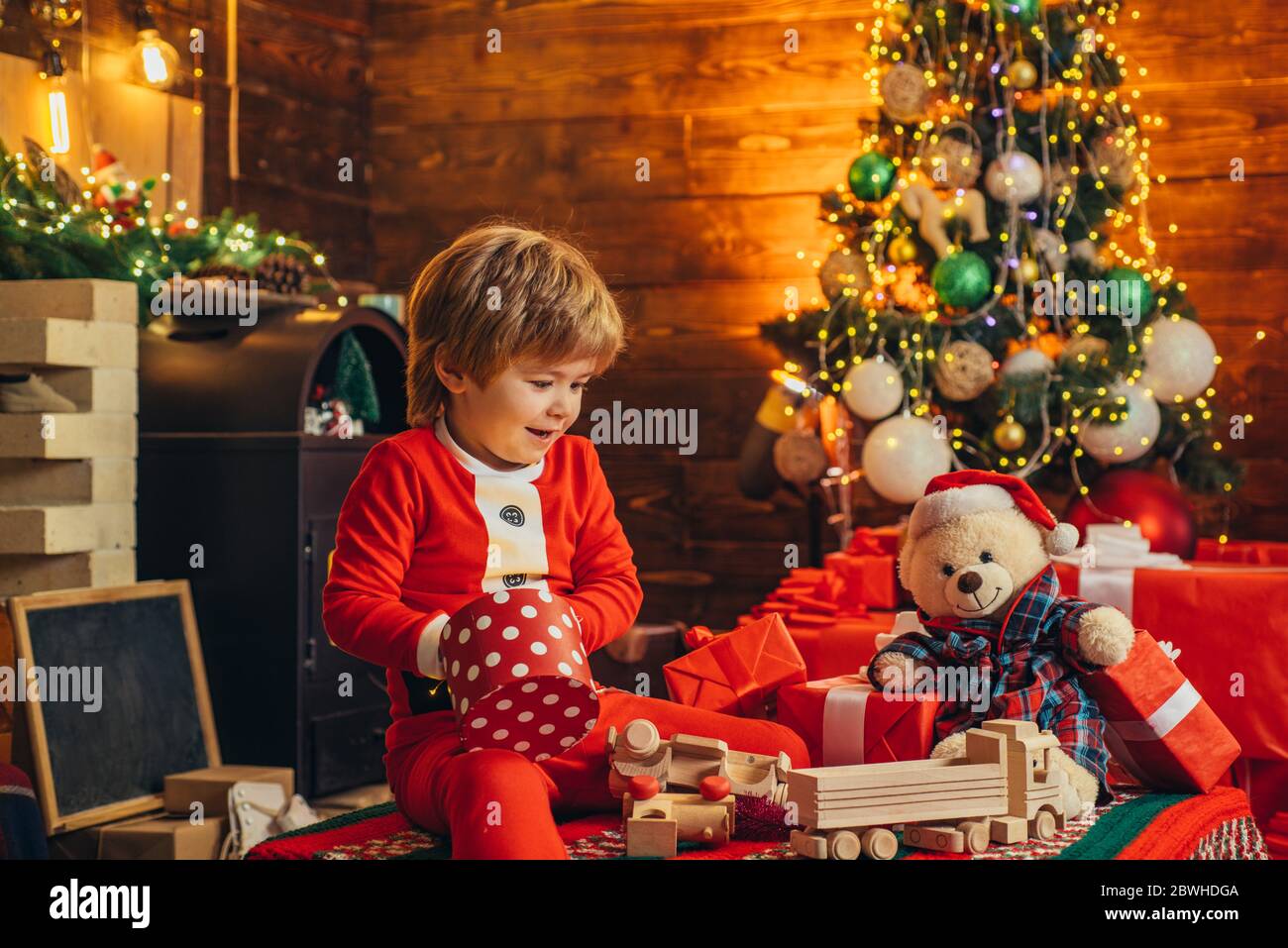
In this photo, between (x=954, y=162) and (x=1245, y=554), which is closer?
(x=1245, y=554)

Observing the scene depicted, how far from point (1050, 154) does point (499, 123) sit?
1.79 metres

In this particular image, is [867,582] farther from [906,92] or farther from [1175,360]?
[906,92]

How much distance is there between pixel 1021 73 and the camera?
10.3 feet

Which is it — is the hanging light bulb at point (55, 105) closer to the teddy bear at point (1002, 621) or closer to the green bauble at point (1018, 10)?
the green bauble at point (1018, 10)

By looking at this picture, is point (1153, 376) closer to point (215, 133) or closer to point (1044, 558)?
point (1044, 558)

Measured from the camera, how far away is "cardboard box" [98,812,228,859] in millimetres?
2627

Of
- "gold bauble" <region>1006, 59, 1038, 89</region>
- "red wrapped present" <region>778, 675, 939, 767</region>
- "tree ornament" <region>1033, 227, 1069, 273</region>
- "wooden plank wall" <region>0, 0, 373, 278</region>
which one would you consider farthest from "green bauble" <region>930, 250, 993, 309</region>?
"wooden plank wall" <region>0, 0, 373, 278</region>

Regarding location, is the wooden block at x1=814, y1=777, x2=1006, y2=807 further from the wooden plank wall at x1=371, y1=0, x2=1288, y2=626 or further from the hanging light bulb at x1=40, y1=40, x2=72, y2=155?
the hanging light bulb at x1=40, y1=40, x2=72, y2=155

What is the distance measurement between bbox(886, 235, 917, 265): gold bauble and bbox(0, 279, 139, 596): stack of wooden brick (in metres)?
1.58

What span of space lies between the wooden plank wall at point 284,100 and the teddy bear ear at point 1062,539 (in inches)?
108

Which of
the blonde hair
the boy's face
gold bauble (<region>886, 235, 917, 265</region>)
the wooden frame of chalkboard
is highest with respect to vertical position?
gold bauble (<region>886, 235, 917, 265</region>)

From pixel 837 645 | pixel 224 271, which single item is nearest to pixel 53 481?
pixel 224 271

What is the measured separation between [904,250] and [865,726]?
70.4 inches
